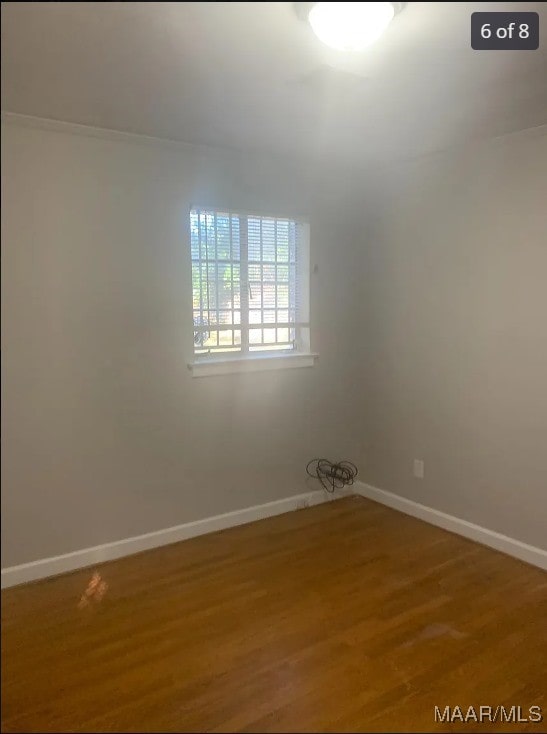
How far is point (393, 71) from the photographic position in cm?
191

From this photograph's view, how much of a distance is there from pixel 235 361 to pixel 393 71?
5.48 feet

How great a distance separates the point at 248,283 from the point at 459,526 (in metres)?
1.86

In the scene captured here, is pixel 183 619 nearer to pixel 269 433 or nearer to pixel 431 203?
pixel 269 433

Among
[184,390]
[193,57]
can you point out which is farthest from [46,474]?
[193,57]

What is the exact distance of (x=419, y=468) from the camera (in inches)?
130

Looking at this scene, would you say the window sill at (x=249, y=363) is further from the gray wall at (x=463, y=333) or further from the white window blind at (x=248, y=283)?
the gray wall at (x=463, y=333)

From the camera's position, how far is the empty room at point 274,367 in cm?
148

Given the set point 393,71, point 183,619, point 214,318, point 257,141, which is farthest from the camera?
point 214,318

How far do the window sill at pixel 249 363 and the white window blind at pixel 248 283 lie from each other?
8cm

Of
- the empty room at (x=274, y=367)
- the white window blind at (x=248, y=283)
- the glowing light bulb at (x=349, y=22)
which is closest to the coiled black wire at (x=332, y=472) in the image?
the empty room at (x=274, y=367)

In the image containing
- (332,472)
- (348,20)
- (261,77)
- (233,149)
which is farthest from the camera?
(332,472)

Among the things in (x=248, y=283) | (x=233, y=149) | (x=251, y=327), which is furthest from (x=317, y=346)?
(x=233, y=149)

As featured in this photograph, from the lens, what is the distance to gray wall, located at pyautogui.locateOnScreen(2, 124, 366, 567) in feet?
5.52

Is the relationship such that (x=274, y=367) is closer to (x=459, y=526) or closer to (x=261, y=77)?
(x=459, y=526)
